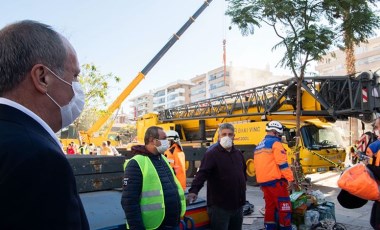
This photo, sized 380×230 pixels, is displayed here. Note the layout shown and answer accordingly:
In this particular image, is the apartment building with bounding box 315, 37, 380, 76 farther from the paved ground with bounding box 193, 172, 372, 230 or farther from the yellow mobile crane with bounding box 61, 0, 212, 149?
the paved ground with bounding box 193, 172, 372, 230

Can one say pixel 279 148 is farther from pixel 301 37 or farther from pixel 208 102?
pixel 208 102

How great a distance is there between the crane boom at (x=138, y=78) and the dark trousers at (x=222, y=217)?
53.6 ft

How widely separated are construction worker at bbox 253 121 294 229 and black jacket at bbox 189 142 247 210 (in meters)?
1.31

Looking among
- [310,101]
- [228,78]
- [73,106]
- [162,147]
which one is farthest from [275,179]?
[228,78]

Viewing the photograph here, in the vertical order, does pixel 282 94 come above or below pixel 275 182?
above

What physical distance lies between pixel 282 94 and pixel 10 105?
37.5 feet

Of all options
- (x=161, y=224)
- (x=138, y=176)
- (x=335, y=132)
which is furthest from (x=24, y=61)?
(x=335, y=132)

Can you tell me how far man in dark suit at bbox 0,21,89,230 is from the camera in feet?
2.85

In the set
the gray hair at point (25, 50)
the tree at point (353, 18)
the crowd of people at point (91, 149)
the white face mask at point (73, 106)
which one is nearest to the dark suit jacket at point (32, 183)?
the gray hair at point (25, 50)

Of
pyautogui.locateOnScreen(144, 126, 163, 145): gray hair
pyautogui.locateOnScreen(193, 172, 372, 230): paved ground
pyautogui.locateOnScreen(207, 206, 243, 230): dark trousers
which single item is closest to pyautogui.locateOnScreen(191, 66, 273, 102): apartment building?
pyautogui.locateOnScreen(193, 172, 372, 230): paved ground

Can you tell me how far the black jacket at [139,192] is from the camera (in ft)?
9.57

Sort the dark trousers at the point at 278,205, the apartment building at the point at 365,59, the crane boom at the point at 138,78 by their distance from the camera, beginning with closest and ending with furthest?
the dark trousers at the point at 278,205, the crane boom at the point at 138,78, the apartment building at the point at 365,59

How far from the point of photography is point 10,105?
1.03 meters

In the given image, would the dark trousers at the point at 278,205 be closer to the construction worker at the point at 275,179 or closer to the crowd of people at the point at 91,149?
the construction worker at the point at 275,179
